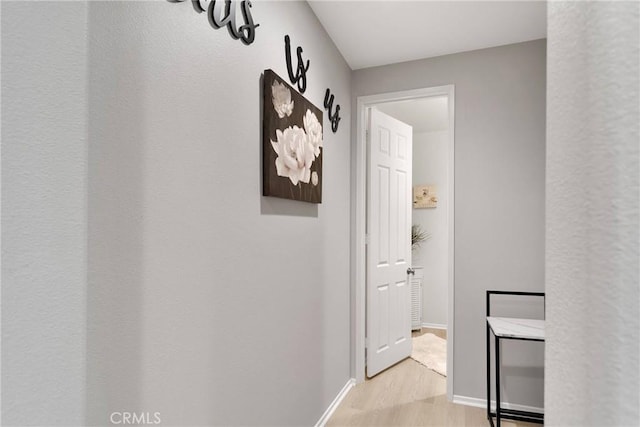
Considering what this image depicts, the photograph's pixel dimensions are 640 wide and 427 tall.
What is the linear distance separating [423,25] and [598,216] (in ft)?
8.27

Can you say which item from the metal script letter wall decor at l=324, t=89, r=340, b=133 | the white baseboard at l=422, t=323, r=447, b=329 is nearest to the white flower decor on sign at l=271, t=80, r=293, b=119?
the metal script letter wall decor at l=324, t=89, r=340, b=133

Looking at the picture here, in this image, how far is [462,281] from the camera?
275cm

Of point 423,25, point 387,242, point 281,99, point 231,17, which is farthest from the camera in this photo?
point 387,242

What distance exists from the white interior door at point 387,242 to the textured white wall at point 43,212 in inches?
102

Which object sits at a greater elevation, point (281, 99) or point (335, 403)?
point (281, 99)

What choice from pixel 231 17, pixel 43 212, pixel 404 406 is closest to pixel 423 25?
pixel 231 17

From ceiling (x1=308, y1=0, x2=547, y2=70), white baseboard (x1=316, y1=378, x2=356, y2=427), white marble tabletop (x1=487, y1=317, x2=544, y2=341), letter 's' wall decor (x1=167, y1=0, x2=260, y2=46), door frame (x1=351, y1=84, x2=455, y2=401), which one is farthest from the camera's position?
door frame (x1=351, y1=84, x2=455, y2=401)

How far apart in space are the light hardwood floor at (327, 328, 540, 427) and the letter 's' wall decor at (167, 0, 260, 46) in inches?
90.7

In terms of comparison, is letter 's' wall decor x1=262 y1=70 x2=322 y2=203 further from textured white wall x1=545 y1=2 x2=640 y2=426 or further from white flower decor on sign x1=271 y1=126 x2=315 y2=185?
textured white wall x1=545 y1=2 x2=640 y2=426

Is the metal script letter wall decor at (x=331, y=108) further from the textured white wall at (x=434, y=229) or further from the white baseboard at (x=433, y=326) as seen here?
the white baseboard at (x=433, y=326)

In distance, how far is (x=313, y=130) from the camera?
2137 millimetres

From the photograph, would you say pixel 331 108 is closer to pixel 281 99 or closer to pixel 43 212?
pixel 281 99

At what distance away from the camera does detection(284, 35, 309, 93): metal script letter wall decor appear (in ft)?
6.14

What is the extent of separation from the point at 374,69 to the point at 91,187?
264 cm
